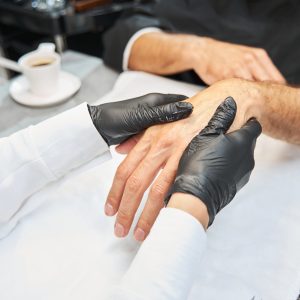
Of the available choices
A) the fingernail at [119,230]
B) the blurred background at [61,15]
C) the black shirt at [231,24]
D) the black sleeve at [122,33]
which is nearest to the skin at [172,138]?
the fingernail at [119,230]

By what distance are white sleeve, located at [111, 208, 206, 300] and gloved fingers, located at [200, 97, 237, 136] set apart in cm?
18

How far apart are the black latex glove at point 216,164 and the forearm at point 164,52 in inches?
18.6

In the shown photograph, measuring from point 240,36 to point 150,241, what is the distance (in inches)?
34.1

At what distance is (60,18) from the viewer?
4.92 ft

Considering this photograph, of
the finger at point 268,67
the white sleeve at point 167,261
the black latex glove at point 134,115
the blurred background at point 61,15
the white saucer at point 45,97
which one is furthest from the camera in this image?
the blurred background at point 61,15

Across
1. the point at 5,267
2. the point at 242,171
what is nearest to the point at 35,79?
the point at 5,267

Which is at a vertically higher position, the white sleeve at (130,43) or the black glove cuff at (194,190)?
the black glove cuff at (194,190)

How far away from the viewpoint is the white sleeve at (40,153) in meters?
0.65

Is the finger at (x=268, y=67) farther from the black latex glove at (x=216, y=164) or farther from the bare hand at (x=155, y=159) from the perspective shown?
the black latex glove at (x=216, y=164)

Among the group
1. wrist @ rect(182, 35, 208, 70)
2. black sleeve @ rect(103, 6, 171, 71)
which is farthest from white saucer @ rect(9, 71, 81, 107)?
wrist @ rect(182, 35, 208, 70)

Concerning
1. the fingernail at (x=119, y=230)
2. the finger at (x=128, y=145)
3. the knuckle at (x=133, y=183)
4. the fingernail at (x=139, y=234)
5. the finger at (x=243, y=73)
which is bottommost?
the fingernail at (x=119, y=230)

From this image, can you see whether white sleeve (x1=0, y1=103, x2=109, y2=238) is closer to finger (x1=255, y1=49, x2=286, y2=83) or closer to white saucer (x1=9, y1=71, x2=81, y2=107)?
white saucer (x1=9, y1=71, x2=81, y2=107)

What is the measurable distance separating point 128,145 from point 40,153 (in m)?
0.18

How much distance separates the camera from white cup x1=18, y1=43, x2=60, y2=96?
3.32 feet
